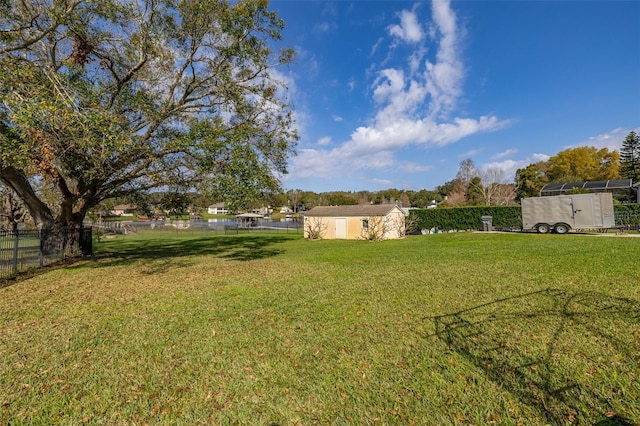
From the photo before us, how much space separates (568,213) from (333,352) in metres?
21.2

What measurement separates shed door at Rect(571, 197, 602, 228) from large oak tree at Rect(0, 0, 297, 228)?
58.2 feet

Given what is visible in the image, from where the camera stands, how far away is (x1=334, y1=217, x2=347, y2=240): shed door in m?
25.0

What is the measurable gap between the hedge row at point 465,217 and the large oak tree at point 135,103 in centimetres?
1792

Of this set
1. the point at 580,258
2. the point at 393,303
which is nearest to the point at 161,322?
the point at 393,303

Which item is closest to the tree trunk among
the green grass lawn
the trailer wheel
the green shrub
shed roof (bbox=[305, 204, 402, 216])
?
the green grass lawn

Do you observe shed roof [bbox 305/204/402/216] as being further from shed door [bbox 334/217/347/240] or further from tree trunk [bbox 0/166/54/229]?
tree trunk [bbox 0/166/54/229]

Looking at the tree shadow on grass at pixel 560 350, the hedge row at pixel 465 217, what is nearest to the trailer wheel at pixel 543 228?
the hedge row at pixel 465 217

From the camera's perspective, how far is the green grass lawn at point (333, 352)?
9.14 feet

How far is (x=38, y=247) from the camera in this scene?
1074 cm

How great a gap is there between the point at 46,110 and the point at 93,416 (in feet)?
24.0

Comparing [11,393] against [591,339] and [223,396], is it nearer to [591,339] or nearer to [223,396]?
[223,396]

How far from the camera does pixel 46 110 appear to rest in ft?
22.9

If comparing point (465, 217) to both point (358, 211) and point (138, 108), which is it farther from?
point (138, 108)

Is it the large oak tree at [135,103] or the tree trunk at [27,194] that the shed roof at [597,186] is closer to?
the large oak tree at [135,103]
